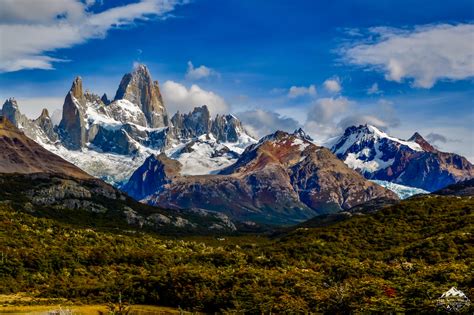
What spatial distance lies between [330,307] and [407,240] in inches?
3458

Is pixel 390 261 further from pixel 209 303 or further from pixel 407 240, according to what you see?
pixel 209 303

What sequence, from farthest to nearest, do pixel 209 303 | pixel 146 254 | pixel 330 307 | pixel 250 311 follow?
1. pixel 146 254
2. pixel 209 303
3. pixel 250 311
4. pixel 330 307

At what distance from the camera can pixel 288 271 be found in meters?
133

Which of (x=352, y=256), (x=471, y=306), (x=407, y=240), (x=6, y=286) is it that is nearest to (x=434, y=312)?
(x=471, y=306)

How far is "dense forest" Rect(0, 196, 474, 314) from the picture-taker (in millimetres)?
96500

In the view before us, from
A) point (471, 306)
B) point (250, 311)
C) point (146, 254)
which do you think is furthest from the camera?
point (146, 254)

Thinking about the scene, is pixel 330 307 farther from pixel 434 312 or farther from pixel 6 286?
pixel 6 286

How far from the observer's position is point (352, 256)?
6467 inches

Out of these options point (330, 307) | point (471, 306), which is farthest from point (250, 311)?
point (471, 306)

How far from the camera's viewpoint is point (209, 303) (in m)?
116

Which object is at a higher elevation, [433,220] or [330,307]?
[433,220]

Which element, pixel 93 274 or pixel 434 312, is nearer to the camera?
pixel 434 312

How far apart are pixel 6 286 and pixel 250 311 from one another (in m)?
76.6

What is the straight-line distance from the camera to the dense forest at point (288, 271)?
9650 centimetres
